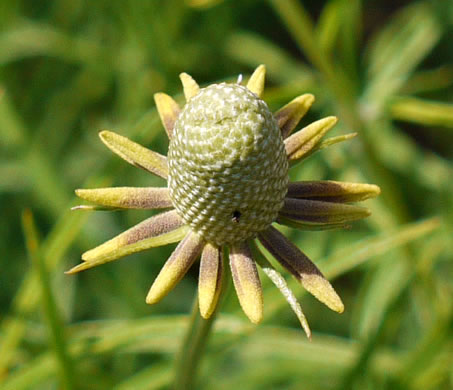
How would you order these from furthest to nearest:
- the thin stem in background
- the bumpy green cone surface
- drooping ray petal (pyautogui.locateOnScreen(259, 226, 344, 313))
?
the thin stem in background, drooping ray petal (pyautogui.locateOnScreen(259, 226, 344, 313)), the bumpy green cone surface

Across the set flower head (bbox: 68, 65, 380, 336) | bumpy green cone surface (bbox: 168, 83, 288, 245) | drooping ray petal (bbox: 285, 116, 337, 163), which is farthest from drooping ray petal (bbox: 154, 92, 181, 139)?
drooping ray petal (bbox: 285, 116, 337, 163)

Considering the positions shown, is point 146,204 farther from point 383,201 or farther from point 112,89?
point 112,89

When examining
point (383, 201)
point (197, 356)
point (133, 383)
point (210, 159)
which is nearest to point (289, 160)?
point (210, 159)

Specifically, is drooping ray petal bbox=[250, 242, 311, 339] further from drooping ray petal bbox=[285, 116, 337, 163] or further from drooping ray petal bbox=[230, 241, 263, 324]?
drooping ray petal bbox=[285, 116, 337, 163]

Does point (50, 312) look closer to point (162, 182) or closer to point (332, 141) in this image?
point (332, 141)

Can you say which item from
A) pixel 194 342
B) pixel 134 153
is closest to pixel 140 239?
pixel 134 153

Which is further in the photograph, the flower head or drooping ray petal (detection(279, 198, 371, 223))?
drooping ray petal (detection(279, 198, 371, 223))

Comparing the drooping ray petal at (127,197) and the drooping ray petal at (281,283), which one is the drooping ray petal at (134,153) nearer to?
→ the drooping ray petal at (127,197)
